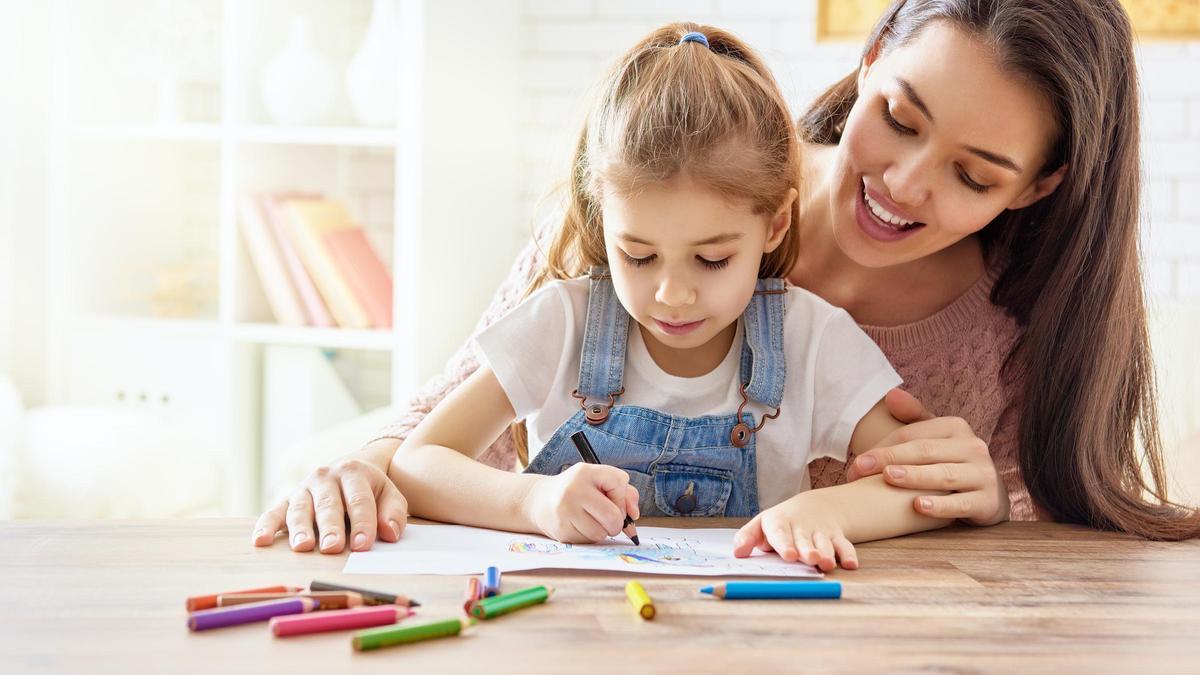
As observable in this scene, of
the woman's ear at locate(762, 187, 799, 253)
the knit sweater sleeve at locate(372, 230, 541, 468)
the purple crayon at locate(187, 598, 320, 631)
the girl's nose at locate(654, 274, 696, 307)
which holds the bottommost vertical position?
the purple crayon at locate(187, 598, 320, 631)

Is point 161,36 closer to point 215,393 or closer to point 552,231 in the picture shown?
point 215,393

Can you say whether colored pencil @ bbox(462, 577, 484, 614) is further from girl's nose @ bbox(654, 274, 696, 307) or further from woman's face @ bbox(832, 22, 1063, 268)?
woman's face @ bbox(832, 22, 1063, 268)

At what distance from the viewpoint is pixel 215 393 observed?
3047 mm

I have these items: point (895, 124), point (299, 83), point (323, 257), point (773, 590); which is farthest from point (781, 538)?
point (299, 83)

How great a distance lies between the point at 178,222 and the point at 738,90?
2.34m

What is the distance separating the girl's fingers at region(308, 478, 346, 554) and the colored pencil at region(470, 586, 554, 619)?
22cm

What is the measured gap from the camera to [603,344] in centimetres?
139

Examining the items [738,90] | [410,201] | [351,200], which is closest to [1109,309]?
[738,90]

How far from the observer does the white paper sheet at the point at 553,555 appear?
1021 millimetres

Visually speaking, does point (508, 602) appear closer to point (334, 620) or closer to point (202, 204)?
point (334, 620)

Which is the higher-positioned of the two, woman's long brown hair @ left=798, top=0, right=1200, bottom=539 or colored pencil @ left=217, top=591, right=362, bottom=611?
woman's long brown hair @ left=798, top=0, right=1200, bottom=539

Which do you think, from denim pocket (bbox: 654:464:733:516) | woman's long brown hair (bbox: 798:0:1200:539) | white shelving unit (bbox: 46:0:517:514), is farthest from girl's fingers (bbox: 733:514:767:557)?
white shelving unit (bbox: 46:0:517:514)

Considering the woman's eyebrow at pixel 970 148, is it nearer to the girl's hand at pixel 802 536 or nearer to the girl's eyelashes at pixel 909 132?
the girl's eyelashes at pixel 909 132

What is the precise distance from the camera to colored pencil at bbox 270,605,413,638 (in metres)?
0.83
